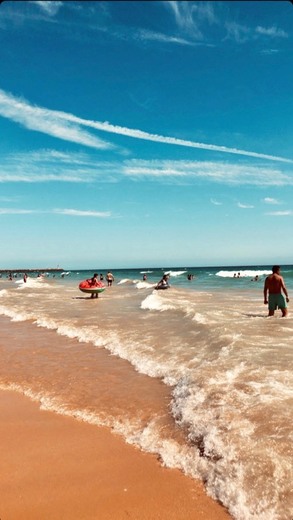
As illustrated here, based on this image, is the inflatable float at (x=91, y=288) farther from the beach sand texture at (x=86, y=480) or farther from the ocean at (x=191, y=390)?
the beach sand texture at (x=86, y=480)

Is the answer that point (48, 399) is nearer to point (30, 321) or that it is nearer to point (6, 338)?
point (6, 338)

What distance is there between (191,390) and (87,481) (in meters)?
2.90

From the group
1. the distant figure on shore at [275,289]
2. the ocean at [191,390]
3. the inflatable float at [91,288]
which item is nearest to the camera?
the ocean at [191,390]

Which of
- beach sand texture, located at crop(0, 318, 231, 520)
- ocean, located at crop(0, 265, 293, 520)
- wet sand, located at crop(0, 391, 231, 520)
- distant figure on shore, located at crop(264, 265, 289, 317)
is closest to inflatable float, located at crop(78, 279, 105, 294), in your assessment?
ocean, located at crop(0, 265, 293, 520)

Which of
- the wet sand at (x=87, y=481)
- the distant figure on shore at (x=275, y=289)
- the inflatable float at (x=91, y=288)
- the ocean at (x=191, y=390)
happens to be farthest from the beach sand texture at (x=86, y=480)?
the inflatable float at (x=91, y=288)

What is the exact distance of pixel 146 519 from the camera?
3.30 meters

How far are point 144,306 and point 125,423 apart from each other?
15.1 metres

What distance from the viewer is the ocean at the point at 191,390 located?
13.1 feet

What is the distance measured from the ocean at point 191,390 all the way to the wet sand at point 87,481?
236mm

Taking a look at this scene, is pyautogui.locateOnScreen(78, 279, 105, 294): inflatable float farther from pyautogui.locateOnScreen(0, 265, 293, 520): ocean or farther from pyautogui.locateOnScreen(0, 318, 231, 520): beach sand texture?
pyautogui.locateOnScreen(0, 318, 231, 520): beach sand texture

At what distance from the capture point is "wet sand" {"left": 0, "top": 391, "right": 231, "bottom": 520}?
3428mm

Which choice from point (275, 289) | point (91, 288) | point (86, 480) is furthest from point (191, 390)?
point (91, 288)

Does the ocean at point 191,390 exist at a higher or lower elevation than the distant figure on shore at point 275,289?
lower

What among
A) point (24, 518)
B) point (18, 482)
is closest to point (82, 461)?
point (18, 482)
